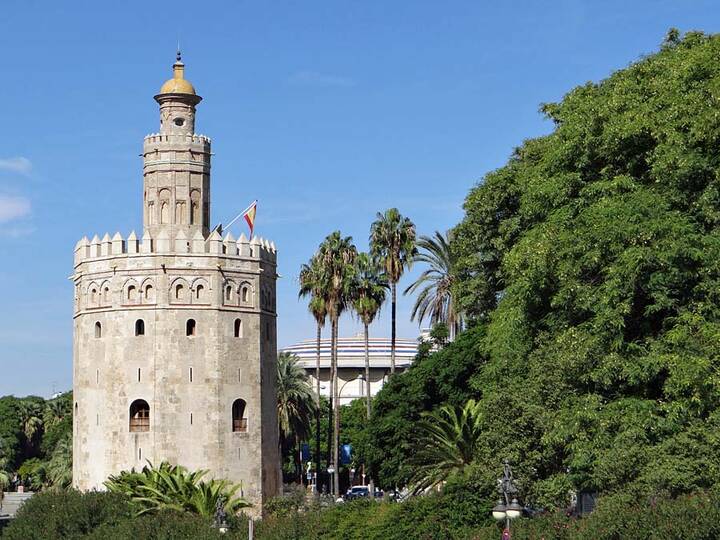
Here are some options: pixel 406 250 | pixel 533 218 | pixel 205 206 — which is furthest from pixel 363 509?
pixel 406 250

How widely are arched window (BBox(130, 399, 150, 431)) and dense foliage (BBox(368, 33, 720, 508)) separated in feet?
62.5

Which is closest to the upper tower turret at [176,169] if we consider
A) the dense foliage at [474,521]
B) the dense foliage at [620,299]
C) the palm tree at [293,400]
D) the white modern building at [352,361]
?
the dense foliage at [474,521]

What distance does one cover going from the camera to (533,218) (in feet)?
123

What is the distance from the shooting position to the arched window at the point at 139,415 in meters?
53.0

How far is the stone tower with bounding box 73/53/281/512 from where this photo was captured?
52.9m

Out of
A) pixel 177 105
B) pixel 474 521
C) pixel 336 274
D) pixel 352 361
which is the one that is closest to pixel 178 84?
pixel 177 105

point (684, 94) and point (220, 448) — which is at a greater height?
point (684, 94)

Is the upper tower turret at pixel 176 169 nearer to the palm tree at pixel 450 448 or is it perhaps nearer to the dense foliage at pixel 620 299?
the palm tree at pixel 450 448

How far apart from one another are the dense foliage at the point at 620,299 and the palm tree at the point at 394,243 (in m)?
26.1

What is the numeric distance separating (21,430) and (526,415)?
7027 centimetres

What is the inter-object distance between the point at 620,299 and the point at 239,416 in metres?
25.7

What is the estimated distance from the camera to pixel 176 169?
55.7 metres

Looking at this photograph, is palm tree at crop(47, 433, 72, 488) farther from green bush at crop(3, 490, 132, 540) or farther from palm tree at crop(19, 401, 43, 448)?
palm tree at crop(19, 401, 43, 448)

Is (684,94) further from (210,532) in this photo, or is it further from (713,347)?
(210,532)
